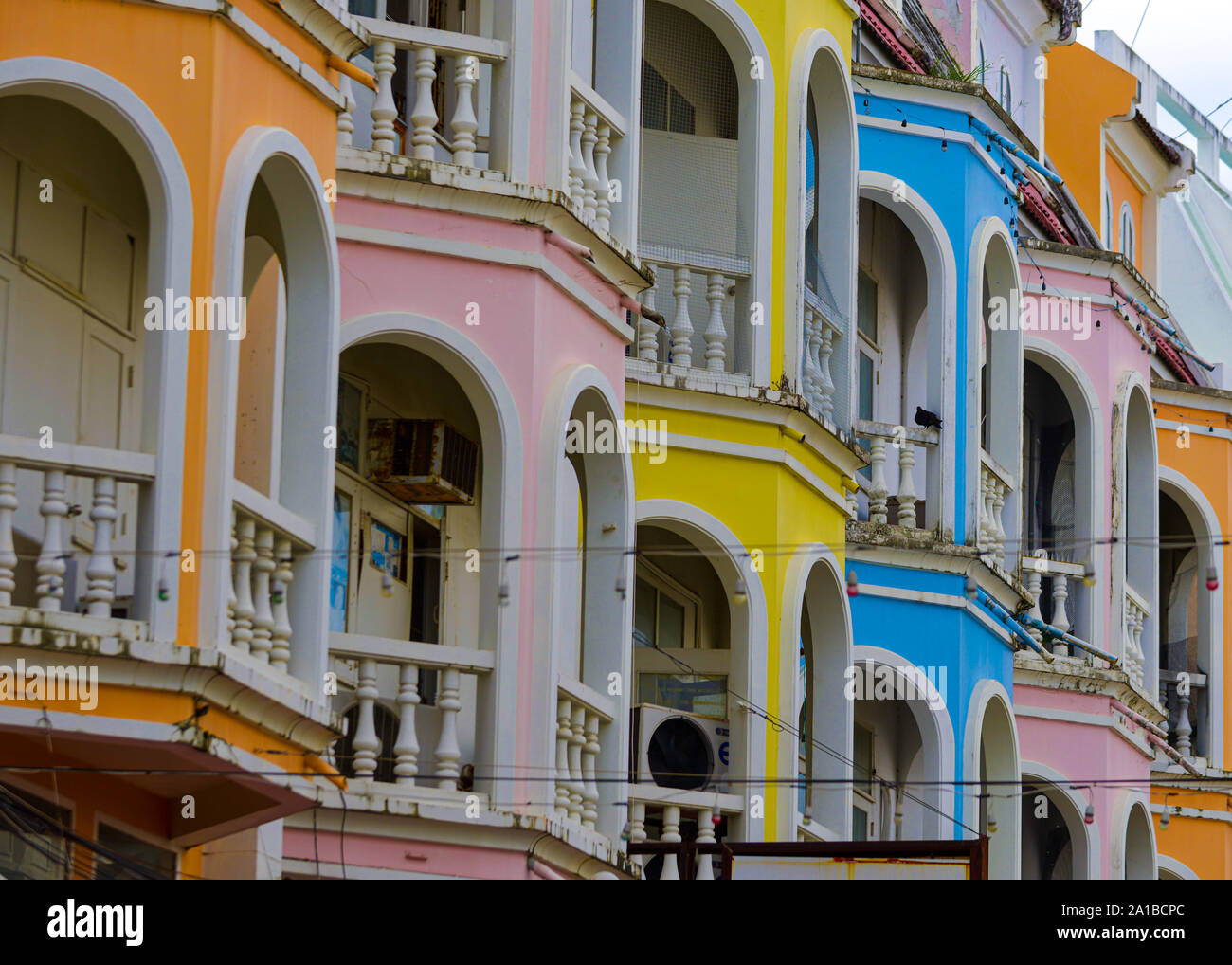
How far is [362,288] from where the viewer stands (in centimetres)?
1531

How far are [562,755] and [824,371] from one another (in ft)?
16.8

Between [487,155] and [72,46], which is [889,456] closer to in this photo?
[487,155]

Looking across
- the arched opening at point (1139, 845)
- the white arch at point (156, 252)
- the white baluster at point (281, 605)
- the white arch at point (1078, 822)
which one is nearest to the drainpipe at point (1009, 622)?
the white arch at point (1078, 822)

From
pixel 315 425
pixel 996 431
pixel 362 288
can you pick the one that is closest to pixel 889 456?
pixel 996 431

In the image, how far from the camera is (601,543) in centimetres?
1669

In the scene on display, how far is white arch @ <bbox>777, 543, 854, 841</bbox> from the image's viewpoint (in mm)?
18422

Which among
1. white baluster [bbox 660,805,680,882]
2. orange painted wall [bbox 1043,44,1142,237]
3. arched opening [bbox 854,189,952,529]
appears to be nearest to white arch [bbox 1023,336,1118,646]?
arched opening [bbox 854,189,952,529]

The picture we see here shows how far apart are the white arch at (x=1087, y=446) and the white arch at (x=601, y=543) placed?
9549mm

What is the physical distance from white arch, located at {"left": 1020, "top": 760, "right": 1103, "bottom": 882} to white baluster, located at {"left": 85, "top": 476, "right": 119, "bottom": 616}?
13.4 meters

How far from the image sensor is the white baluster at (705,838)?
16922mm

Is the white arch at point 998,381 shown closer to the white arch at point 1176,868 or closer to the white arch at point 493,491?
the white arch at point 1176,868

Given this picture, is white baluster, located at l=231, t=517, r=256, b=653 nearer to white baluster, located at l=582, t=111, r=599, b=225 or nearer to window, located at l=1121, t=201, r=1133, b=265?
white baluster, located at l=582, t=111, r=599, b=225

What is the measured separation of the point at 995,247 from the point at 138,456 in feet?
41.2

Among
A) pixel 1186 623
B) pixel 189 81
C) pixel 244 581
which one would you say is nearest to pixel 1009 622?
pixel 1186 623
